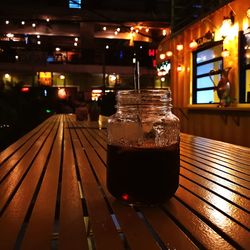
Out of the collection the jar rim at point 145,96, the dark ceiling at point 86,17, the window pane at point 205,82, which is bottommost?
the jar rim at point 145,96

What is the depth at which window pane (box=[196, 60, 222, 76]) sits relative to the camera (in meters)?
6.67

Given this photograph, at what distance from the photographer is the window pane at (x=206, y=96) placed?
7045 millimetres

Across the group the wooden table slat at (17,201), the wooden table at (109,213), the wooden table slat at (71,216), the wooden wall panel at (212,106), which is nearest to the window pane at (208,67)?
the wooden wall panel at (212,106)

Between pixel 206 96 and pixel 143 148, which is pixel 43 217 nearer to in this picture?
pixel 143 148

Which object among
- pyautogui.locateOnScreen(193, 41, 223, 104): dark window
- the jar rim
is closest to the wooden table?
the jar rim

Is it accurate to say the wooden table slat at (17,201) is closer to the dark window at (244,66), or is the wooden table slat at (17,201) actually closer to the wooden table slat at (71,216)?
the wooden table slat at (71,216)

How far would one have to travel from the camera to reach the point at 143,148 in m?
0.81

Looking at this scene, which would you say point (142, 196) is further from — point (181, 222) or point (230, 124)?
point (230, 124)

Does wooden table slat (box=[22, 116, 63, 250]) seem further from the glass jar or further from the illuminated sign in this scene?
the illuminated sign

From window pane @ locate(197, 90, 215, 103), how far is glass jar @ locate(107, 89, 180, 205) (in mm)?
6351

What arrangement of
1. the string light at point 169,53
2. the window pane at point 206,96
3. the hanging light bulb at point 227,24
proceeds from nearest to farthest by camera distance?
the hanging light bulb at point 227,24 → the window pane at point 206,96 → the string light at point 169,53

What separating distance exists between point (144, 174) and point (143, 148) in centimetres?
6

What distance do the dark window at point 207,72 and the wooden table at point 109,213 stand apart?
5609 millimetres

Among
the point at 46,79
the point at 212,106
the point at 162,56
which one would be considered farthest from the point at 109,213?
the point at 46,79
